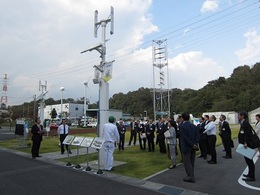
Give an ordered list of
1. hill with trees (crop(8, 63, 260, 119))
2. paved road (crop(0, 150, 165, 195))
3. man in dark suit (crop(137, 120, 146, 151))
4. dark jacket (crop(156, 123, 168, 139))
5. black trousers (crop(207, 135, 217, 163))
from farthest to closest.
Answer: hill with trees (crop(8, 63, 260, 119)) → man in dark suit (crop(137, 120, 146, 151)) → dark jacket (crop(156, 123, 168, 139)) → black trousers (crop(207, 135, 217, 163)) → paved road (crop(0, 150, 165, 195))

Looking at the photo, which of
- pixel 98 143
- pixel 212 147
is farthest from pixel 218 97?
pixel 98 143

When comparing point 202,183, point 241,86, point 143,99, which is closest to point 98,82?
point 202,183

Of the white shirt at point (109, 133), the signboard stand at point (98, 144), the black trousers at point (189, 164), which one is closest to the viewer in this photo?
the black trousers at point (189, 164)

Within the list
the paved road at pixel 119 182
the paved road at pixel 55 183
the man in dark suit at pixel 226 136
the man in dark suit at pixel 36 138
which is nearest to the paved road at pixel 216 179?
the paved road at pixel 119 182

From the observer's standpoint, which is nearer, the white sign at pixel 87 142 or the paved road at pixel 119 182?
the paved road at pixel 119 182

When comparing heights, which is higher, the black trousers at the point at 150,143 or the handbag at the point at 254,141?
the handbag at the point at 254,141

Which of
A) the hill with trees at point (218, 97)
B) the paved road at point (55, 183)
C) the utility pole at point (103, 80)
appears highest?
the hill with trees at point (218, 97)

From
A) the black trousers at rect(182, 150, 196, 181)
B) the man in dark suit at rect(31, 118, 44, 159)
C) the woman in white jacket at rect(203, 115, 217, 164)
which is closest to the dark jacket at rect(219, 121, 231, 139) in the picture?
the woman in white jacket at rect(203, 115, 217, 164)

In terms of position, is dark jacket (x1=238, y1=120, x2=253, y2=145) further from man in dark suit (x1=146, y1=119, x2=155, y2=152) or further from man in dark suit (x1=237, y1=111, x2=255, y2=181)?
man in dark suit (x1=146, y1=119, x2=155, y2=152)

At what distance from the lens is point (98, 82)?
10.0m

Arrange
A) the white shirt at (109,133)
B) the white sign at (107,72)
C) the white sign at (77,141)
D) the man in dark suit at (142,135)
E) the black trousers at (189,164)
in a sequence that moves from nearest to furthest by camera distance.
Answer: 1. the black trousers at (189,164)
2. the white shirt at (109,133)
3. the white sign at (77,141)
4. the white sign at (107,72)
5. the man in dark suit at (142,135)

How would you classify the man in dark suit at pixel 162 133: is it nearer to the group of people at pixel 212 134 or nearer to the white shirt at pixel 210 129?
the group of people at pixel 212 134

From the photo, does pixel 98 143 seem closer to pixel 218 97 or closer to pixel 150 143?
pixel 150 143

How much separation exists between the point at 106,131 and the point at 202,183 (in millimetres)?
3722
